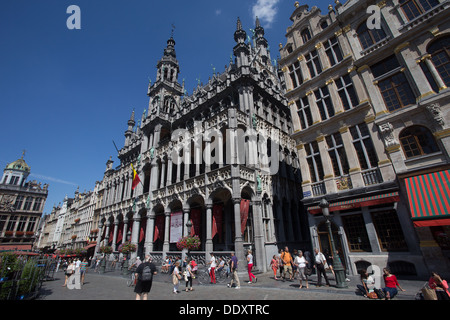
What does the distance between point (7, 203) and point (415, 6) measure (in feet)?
267

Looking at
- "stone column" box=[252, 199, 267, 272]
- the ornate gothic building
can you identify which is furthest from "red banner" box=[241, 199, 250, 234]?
"stone column" box=[252, 199, 267, 272]

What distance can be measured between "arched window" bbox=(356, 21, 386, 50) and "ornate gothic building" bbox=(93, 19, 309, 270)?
1089cm

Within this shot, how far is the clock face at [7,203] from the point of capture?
170 ft

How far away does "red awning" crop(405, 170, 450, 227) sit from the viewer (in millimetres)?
10013

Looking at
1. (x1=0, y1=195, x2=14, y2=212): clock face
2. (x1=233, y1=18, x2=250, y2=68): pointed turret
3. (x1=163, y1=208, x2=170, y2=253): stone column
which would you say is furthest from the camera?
(x1=0, y1=195, x2=14, y2=212): clock face

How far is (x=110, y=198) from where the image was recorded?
39.1m

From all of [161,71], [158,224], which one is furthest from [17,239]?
[161,71]

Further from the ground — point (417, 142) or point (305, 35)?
point (305, 35)

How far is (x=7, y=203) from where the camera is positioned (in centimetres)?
5269

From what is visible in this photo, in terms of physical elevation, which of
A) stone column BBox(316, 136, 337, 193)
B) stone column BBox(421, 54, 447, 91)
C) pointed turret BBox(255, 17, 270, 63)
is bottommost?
stone column BBox(316, 136, 337, 193)

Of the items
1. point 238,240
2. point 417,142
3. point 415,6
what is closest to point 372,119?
point 417,142

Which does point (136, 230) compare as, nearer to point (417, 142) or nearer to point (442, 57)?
point (417, 142)

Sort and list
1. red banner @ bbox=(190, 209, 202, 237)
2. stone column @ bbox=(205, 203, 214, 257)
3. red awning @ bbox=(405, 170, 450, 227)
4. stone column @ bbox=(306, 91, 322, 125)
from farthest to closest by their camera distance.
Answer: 1. red banner @ bbox=(190, 209, 202, 237)
2. stone column @ bbox=(205, 203, 214, 257)
3. stone column @ bbox=(306, 91, 322, 125)
4. red awning @ bbox=(405, 170, 450, 227)

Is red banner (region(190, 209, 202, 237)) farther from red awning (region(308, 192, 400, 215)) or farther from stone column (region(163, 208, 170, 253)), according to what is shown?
red awning (region(308, 192, 400, 215))
